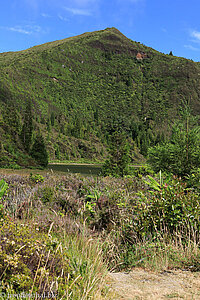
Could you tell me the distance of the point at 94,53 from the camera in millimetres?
126500

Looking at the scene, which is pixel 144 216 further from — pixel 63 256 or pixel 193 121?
pixel 193 121

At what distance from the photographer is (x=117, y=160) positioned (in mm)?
14531

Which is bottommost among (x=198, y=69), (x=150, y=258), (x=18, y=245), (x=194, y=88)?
(x=150, y=258)

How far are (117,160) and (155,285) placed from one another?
1198 cm

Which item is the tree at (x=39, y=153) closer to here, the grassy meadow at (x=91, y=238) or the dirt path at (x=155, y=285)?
the grassy meadow at (x=91, y=238)

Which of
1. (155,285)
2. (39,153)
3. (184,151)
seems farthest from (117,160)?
(39,153)

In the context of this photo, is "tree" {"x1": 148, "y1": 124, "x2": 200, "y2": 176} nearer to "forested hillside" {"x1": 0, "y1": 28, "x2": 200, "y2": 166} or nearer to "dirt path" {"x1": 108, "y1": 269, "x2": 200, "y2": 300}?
"dirt path" {"x1": 108, "y1": 269, "x2": 200, "y2": 300}

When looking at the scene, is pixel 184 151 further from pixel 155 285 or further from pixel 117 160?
pixel 117 160

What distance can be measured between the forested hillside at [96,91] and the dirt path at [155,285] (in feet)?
126

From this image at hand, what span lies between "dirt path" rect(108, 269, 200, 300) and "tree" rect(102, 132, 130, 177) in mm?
10492

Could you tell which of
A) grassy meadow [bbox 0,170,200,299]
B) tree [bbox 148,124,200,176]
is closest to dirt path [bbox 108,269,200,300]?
grassy meadow [bbox 0,170,200,299]

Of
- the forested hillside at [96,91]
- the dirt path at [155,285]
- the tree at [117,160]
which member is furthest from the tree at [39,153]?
the dirt path at [155,285]

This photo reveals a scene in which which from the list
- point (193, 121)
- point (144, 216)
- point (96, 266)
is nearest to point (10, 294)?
point (96, 266)

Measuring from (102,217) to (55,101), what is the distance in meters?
89.2
